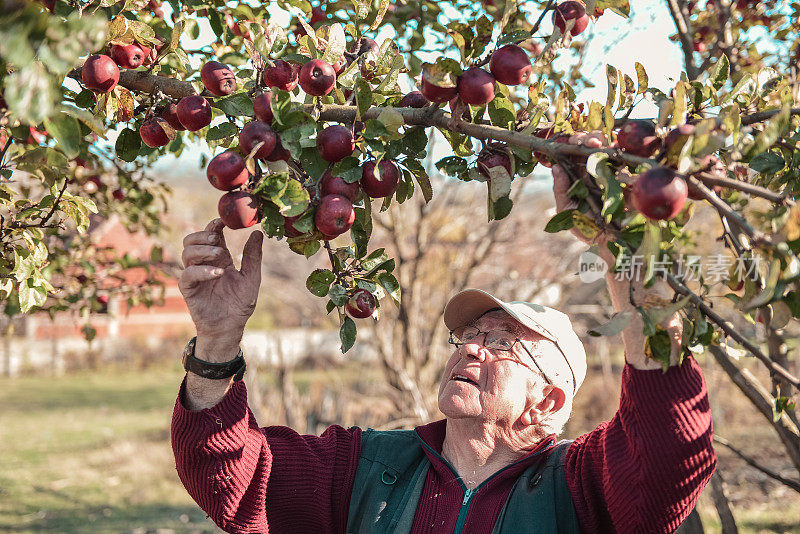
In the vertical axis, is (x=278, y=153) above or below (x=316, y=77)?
below

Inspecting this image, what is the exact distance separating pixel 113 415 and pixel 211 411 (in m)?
9.05

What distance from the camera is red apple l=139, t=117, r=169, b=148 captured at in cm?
146

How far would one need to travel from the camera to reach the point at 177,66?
154 cm

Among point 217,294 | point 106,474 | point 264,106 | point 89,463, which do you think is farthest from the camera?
point 89,463

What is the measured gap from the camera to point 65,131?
978 mm

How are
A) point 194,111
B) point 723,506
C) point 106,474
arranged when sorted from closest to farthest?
point 194,111 < point 723,506 < point 106,474

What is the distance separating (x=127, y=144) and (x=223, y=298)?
15.2 inches

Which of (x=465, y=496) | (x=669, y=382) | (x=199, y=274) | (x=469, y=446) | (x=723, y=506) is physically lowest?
(x=723, y=506)

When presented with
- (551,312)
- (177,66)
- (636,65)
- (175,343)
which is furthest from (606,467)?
(175,343)

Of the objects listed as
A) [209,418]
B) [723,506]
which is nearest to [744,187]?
[209,418]

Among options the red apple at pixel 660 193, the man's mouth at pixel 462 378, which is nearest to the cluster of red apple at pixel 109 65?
the red apple at pixel 660 193

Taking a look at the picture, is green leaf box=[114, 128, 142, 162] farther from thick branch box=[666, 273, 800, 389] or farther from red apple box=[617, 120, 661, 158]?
thick branch box=[666, 273, 800, 389]

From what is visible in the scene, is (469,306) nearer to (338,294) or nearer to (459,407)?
(459,407)

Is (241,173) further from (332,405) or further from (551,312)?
(332,405)
